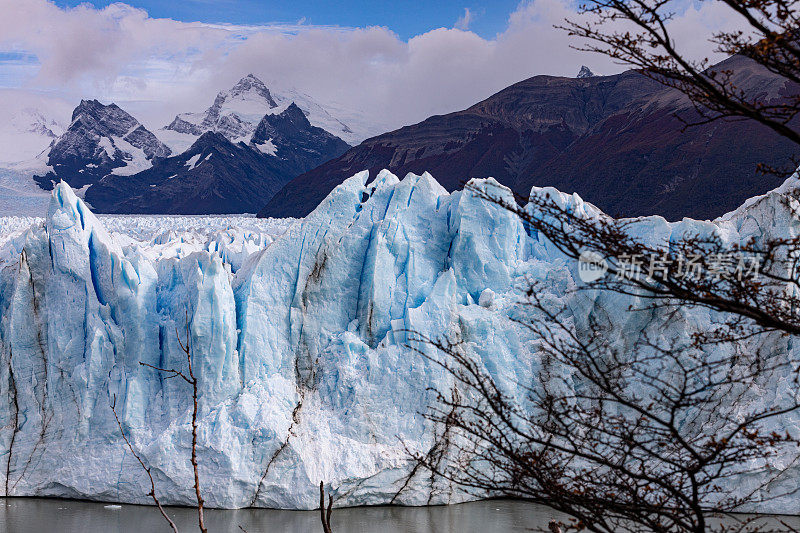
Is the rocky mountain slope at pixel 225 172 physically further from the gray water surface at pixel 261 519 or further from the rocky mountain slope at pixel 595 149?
the gray water surface at pixel 261 519

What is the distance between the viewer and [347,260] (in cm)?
1145

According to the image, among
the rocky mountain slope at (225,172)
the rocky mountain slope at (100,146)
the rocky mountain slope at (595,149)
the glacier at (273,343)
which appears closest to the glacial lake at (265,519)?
the glacier at (273,343)

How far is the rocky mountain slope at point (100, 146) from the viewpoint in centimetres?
5244

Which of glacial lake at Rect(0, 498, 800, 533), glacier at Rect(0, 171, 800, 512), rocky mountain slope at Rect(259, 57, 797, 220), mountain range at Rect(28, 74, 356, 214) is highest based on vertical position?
mountain range at Rect(28, 74, 356, 214)

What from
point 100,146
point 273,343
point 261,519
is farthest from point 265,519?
point 100,146

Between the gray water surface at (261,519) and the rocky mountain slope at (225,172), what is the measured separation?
40.3 metres

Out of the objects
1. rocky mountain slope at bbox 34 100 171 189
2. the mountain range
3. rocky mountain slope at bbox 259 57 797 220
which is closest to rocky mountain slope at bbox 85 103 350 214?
the mountain range

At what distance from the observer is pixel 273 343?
10.9 meters

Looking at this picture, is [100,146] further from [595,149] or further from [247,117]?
[595,149]

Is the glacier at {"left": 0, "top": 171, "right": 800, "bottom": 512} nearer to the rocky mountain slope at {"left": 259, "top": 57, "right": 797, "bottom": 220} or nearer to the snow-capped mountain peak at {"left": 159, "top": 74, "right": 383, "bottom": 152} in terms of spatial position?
the rocky mountain slope at {"left": 259, "top": 57, "right": 797, "bottom": 220}

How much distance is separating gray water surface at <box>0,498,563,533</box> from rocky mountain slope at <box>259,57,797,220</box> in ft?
67.2

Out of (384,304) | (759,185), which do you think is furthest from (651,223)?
(759,185)

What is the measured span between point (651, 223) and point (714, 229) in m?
0.99

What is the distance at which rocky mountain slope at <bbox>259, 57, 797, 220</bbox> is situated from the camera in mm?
29812
